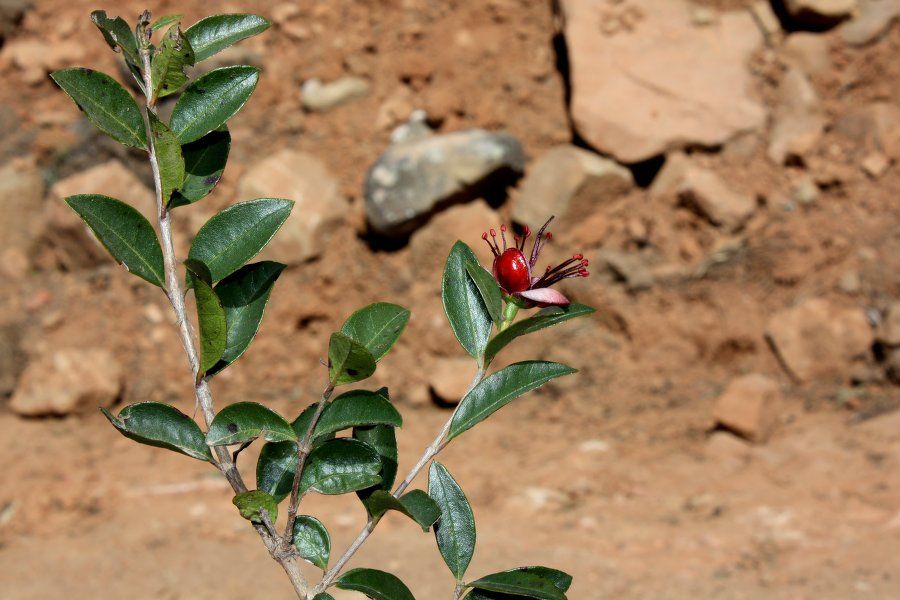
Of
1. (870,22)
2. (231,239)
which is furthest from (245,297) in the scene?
(870,22)

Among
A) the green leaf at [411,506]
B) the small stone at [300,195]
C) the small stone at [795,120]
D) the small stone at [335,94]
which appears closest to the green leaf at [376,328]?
the green leaf at [411,506]

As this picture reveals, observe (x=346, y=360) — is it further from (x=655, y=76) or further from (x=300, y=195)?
(x=655, y=76)

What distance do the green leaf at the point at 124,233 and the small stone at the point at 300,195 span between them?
3.53 metres

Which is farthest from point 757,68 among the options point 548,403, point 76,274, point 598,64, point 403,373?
point 76,274

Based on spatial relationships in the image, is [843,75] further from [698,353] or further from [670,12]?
[698,353]

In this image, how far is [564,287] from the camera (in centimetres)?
445

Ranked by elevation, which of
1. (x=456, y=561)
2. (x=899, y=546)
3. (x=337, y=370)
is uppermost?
(x=337, y=370)

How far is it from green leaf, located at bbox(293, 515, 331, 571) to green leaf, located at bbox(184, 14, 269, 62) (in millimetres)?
552

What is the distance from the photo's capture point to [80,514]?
3.86 meters

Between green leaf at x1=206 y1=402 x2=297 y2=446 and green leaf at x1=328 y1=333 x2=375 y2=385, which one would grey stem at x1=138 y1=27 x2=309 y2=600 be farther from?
green leaf at x1=328 y1=333 x2=375 y2=385

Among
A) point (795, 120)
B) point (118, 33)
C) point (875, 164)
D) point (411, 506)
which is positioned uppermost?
point (118, 33)

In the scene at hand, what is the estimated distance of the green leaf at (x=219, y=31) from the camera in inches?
44.7

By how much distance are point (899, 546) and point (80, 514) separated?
3.00 metres

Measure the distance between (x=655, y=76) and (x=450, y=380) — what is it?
73.6 inches
